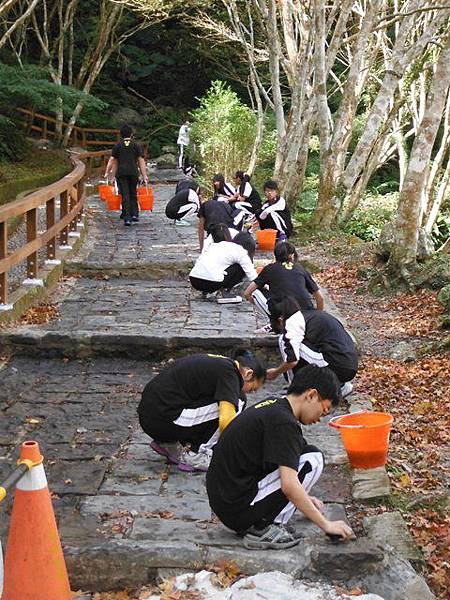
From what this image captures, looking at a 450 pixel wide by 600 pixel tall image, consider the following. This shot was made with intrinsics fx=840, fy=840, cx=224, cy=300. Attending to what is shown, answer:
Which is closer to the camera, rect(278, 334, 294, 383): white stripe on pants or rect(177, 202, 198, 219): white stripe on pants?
rect(278, 334, 294, 383): white stripe on pants

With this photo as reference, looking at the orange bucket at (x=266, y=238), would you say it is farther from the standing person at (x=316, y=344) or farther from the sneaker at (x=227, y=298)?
the standing person at (x=316, y=344)

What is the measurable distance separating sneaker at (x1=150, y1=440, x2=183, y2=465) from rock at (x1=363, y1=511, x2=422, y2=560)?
1.43m

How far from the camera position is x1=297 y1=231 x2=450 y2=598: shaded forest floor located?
16.7 feet

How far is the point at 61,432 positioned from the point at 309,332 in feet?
7.31

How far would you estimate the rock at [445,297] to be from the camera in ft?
31.0

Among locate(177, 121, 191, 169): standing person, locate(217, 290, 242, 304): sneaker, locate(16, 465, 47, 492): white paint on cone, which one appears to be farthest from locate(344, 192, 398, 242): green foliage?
locate(16, 465, 47, 492): white paint on cone

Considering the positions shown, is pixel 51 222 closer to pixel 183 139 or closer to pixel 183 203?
pixel 183 203

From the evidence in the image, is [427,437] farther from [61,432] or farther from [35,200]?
[35,200]

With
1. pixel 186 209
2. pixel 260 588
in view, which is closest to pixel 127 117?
pixel 186 209

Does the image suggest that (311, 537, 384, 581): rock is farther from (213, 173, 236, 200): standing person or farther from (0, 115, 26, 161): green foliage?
(0, 115, 26, 161): green foliage

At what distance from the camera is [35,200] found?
9133 millimetres

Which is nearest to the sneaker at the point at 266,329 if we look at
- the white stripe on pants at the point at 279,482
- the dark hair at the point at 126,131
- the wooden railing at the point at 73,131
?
the white stripe on pants at the point at 279,482

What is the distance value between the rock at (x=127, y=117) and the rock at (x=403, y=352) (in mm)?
29791

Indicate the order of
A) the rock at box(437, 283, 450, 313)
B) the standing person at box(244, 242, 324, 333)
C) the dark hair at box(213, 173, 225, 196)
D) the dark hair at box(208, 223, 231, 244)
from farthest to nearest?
the dark hair at box(213, 173, 225, 196) → the dark hair at box(208, 223, 231, 244) → the rock at box(437, 283, 450, 313) → the standing person at box(244, 242, 324, 333)
